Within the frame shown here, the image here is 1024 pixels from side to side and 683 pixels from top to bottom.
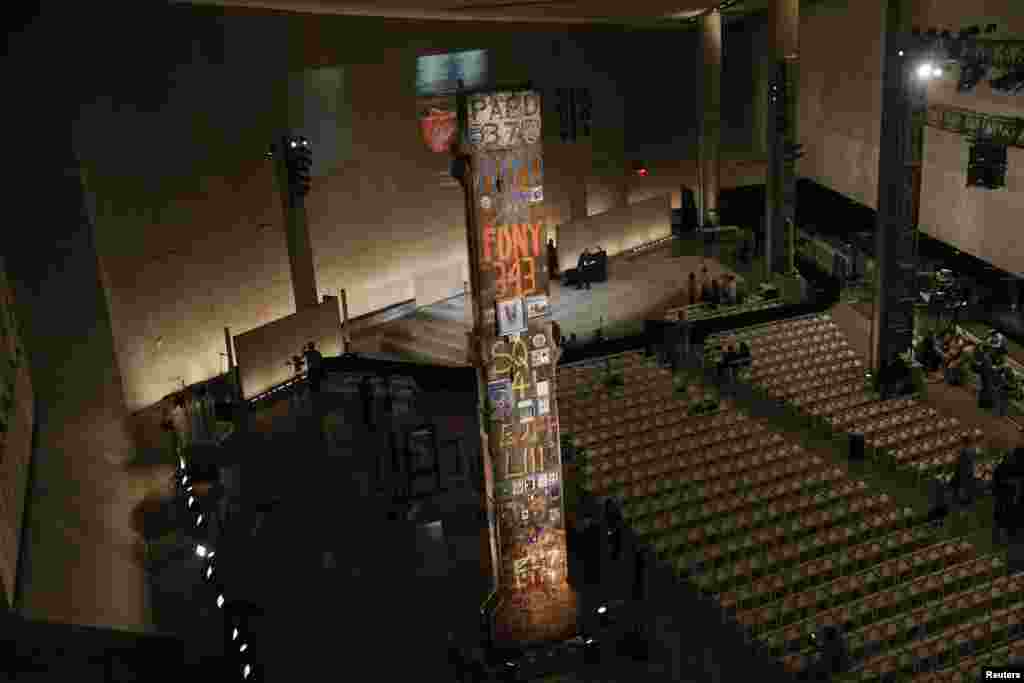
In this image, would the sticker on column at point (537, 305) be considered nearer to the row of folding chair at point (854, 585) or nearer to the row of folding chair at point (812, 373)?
the row of folding chair at point (854, 585)

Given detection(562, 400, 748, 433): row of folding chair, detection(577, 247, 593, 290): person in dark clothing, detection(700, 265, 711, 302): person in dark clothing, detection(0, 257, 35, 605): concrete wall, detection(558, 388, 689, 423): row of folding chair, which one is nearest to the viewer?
detection(0, 257, 35, 605): concrete wall

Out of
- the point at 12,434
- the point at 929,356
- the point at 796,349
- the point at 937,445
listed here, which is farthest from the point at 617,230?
the point at 12,434

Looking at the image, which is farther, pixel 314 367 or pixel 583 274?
pixel 583 274

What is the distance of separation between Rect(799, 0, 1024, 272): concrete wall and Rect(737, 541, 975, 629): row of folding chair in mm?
8525

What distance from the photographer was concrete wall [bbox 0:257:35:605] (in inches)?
345

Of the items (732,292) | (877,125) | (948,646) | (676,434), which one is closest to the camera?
(948,646)

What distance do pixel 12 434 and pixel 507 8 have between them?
1030 centimetres

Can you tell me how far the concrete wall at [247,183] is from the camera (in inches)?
618

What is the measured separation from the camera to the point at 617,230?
24.1m

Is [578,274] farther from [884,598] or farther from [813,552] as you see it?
[884,598]

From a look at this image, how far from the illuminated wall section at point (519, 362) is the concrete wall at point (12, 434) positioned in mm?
4476

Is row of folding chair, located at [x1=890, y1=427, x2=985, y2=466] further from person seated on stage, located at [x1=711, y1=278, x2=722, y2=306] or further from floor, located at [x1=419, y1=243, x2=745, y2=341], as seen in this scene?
floor, located at [x1=419, y1=243, x2=745, y2=341]

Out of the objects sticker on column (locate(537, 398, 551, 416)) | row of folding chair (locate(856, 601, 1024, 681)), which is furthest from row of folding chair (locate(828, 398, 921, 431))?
sticker on column (locate(537, 398, 551, 416))

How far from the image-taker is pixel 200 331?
17.0m
